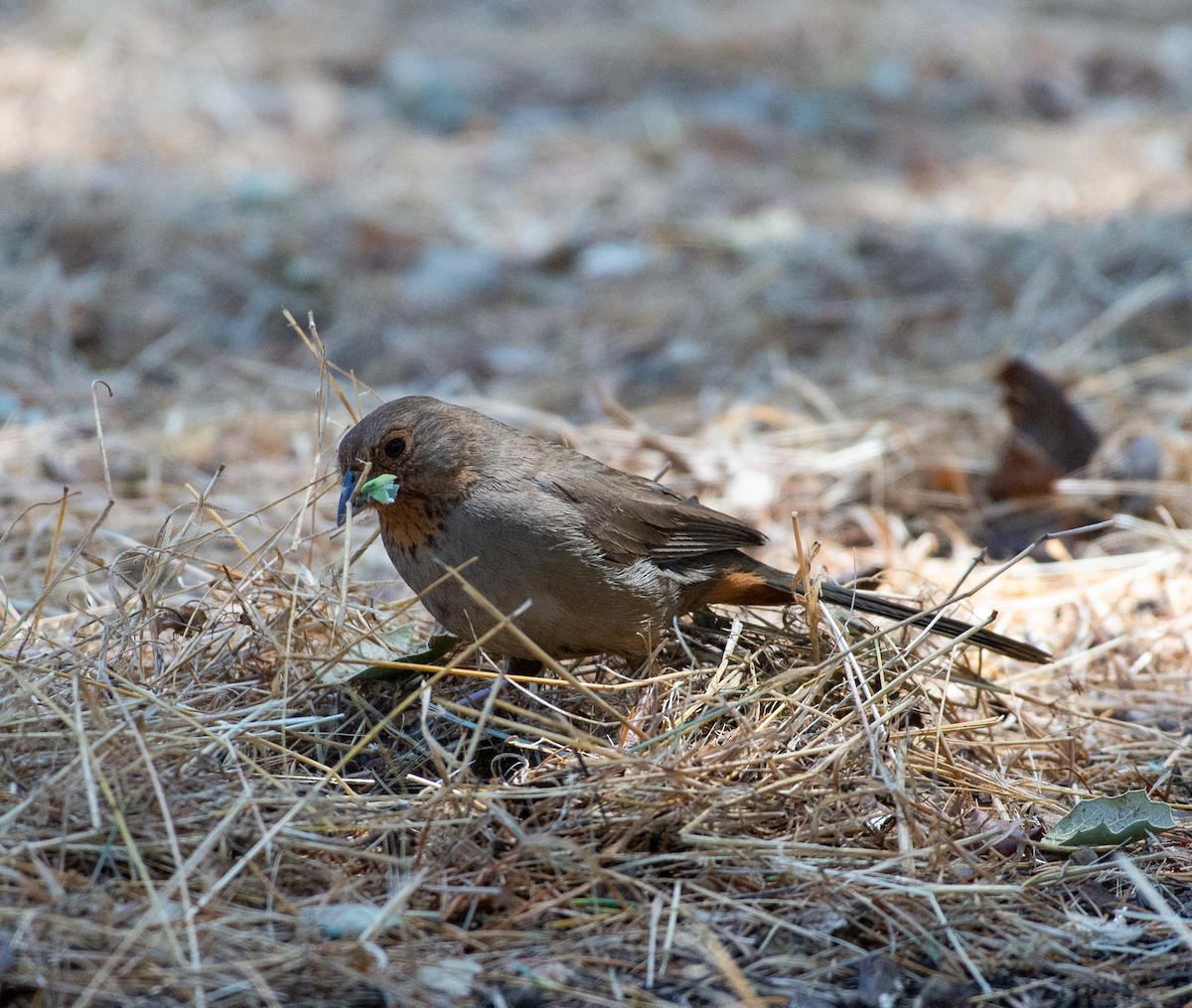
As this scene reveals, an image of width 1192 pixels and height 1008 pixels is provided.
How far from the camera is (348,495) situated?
3.41 meters

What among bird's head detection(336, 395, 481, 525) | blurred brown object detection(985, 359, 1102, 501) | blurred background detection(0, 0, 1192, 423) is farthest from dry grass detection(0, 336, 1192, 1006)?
blurred background detection(0, 0, 1192, 423)

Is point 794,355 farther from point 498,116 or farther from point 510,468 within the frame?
point 498,116

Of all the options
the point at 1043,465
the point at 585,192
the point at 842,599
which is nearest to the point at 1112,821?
the point at 842,599

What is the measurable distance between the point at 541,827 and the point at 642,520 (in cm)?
100

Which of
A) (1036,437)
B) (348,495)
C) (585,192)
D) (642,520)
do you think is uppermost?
(348,495)

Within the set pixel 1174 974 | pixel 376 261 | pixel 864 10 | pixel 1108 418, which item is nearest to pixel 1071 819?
pixel 1174 974

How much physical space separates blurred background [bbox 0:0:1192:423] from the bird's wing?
208cm

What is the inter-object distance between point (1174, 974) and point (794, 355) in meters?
4.39

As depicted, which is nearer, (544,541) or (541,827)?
(541,827)

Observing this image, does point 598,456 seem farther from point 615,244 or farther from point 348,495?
point 615,244

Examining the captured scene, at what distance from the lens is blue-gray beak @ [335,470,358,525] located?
3.39 m

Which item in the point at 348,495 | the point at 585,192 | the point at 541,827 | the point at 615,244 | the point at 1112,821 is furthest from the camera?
the point at 585,192

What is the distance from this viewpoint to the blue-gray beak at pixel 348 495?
339 centimetres

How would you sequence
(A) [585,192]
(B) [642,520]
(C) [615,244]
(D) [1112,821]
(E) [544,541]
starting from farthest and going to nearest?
1. (A) [585,192]
2. (C) [615,244]
3. (B) [642,520]
4. (E) [544,541]
5. (D) [1112,821]
